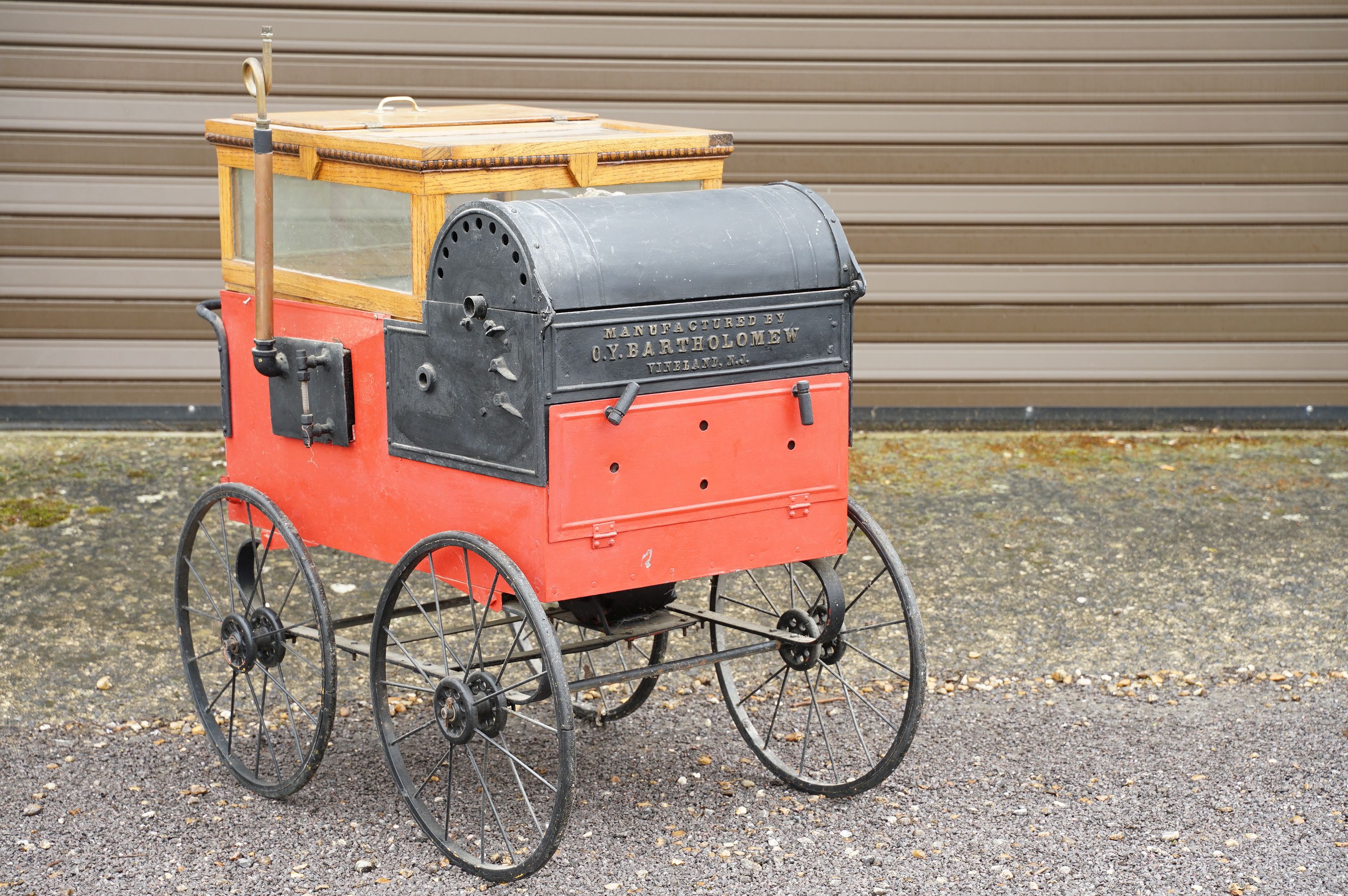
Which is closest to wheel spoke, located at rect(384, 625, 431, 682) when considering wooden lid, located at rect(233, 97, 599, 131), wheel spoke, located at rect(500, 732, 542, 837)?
wheel spoke, located at rect(500, 732, 542, 837)

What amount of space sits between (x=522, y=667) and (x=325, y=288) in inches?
69.5

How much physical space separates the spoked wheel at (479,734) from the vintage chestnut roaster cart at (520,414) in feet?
0.04

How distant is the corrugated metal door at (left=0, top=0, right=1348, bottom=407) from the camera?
7605 mm

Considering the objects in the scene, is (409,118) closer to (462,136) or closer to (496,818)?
(462,136)

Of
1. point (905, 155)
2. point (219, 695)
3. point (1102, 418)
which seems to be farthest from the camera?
point (1102, 418)

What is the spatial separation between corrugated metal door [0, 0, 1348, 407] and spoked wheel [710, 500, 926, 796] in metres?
2.19

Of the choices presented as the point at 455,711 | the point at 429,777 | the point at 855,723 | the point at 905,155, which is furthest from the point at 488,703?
the point at 905,155

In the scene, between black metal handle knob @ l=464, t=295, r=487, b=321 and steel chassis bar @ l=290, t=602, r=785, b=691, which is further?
steel chassis bar @ l=290, t=602, r=785, b=691

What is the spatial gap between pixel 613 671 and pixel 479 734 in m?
1.63

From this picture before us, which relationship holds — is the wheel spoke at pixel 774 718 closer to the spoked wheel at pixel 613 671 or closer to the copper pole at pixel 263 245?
the spoked wheel at pixel 613 671

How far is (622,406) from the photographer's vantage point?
3713 mm

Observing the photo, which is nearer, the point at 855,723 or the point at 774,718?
the point at 855,723

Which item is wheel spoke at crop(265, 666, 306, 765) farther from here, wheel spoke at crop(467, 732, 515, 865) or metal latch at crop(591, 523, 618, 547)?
metal latch at crop(591, 523, 618, 547)

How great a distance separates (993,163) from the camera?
25.8 feet
